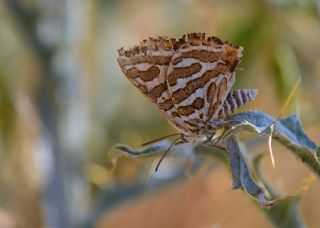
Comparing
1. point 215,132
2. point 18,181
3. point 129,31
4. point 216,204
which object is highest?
point 215,132

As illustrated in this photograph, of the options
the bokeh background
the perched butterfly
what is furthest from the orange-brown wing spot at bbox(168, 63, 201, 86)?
the bokeh background

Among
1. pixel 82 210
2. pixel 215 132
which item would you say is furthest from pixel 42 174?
pixel 215 132

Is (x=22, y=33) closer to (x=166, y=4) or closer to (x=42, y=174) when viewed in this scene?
(x=42, y=174)

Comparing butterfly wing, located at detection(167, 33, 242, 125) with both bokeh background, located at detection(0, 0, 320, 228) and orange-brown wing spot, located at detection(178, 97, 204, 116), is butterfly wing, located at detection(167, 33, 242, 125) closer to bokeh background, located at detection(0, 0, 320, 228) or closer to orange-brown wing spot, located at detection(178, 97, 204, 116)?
orange-brown wing spot, located at detection(178, 97, 204, 116)

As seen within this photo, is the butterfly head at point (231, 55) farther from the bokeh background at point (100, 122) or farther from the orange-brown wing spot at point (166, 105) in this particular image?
the bokeh background at point (100, 122)

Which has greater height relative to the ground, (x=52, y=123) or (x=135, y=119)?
(x=52, y=123)

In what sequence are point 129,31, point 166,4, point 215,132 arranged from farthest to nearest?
point 129,31
point 166,4
point 215,132

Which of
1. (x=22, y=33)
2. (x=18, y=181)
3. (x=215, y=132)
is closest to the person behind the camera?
(x=215, y=132)
